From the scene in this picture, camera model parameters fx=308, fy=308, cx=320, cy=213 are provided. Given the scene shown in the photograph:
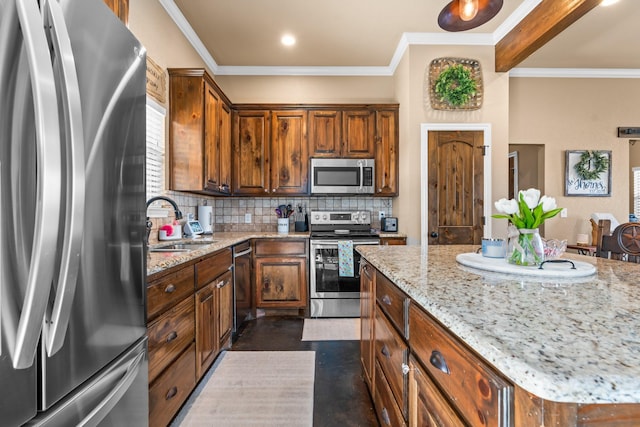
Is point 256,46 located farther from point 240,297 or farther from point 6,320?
point 6,320

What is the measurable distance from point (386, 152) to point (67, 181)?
3.40 metres

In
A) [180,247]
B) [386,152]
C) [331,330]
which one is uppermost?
[386,152]

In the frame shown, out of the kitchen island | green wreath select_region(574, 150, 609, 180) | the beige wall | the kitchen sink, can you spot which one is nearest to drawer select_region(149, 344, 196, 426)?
the kitchen sink

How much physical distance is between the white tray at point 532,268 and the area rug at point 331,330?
1788 millimetres

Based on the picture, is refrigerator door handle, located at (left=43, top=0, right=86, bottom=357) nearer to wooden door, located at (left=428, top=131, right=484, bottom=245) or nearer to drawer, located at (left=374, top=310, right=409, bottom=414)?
drawer, located at (left=374, top=310, right=409, bottom=414)

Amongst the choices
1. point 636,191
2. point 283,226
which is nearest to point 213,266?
point 283,226

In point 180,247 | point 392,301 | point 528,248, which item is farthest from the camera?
point 180,247

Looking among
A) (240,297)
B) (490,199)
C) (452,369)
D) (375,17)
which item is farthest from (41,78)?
(490,199)

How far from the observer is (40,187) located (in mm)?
574

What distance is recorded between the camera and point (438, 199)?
330 centimetres

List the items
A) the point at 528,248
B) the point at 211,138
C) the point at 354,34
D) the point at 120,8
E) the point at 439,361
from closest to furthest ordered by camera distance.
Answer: the point at 439,361 → the point at 528,248 → the point at 120,8 → the point at 211,138 → the point at 354,34

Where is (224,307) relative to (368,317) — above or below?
below

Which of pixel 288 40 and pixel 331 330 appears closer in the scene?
pixel 331 330

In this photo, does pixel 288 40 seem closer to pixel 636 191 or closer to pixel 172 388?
pixel 172 388
